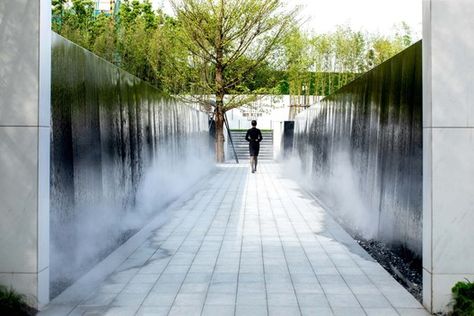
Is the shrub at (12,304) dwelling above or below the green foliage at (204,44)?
below

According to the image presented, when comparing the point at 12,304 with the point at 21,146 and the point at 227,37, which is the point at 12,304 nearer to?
the point at 21,146

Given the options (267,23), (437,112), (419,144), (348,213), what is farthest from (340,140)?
(267,23)

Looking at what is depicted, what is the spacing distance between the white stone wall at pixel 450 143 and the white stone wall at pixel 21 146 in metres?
3.00

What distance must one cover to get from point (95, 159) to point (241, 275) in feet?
6.43

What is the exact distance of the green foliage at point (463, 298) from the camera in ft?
13.0

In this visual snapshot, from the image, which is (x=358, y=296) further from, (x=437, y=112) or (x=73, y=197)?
(x=73, y=197)

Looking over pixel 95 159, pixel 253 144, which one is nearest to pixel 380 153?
pixel 95 159

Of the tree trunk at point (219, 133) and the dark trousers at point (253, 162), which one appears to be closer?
the dark trousers at point (253, 162)

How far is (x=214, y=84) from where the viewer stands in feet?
82.9

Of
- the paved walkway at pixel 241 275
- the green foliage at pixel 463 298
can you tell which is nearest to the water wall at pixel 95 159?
the paved walkway at pixel 241 275

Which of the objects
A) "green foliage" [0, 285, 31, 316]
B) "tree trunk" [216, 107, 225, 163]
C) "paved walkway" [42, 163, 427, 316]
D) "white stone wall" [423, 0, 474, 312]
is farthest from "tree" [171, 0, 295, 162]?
"green foliage" [0, 285, 31, 316]

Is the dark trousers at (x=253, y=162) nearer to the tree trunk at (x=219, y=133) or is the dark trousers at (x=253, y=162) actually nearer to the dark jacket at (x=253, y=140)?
the dark jacket at (x=253, y=140)

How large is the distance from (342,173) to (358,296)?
4603 mm

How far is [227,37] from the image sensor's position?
77.1ft
